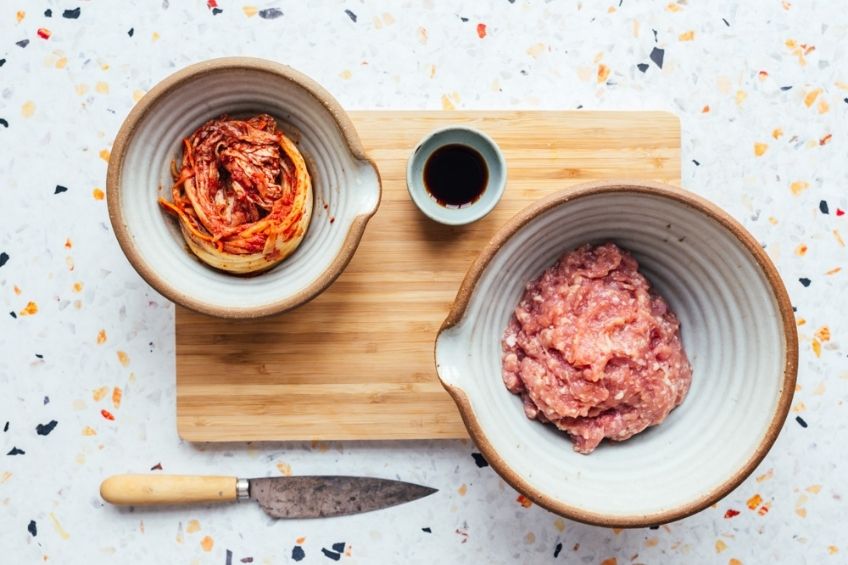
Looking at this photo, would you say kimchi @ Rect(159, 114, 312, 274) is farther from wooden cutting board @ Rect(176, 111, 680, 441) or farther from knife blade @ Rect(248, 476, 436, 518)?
knife blade @ Rect(248, 476, 436, 518)

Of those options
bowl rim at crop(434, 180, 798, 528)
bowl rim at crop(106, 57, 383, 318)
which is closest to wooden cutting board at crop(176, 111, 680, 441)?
bowl rim at crop(106, 57, 383, 318)

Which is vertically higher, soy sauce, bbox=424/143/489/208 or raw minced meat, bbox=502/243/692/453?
soy sauce, bbox=424/143/489/208

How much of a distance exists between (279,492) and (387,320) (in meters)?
0.51

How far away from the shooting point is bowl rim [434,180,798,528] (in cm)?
161

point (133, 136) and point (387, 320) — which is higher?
point (133, 136)

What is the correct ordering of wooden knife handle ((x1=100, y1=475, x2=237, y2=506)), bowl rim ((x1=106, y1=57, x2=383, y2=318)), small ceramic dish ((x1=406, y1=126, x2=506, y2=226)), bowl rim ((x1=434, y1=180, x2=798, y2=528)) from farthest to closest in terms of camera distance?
wooden knife handle ((x1=100, y1=475, x2=237, y2=506)), small ceramic dish ((x1=406, y1=126, x2=506, y2=226)), bowl rim ((x1=106, y1=57, x2=383, y2=318)), bowl rim ((x1=434, y1=180, x2=798, y2=528))

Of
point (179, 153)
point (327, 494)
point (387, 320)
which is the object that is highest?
point (179, 153)

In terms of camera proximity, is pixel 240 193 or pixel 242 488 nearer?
pixel 240 193

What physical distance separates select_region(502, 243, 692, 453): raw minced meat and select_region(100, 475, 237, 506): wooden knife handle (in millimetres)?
760

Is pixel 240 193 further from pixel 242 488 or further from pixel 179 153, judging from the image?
pixel 242 488

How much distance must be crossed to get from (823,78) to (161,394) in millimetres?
1860

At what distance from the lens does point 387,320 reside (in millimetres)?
1937

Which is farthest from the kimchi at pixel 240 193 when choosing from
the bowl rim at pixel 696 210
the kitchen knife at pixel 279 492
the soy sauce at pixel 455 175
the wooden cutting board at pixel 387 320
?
the kitchen knife at pixel 279 492

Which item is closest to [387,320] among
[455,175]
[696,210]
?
[455,175]
